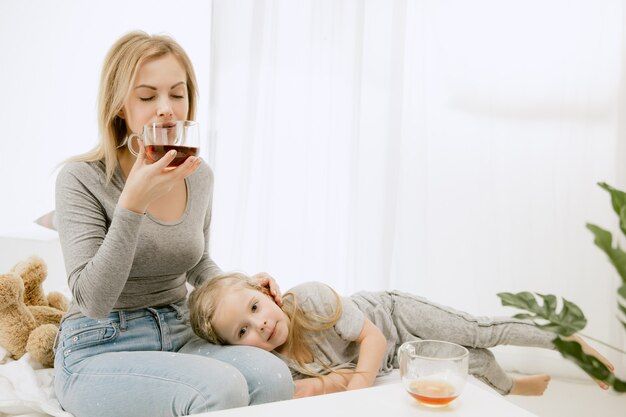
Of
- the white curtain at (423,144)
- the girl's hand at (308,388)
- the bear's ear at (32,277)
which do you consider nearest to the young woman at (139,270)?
the girl's hand at (308,388)

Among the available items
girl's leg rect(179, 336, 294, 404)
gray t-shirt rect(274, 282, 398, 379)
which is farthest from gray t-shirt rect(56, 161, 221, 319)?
gray t-shirt rect(274, 282, 398, 379)

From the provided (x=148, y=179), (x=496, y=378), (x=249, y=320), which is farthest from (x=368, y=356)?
(x=148, y=179)

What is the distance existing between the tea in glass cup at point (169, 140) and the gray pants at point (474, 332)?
0.89m

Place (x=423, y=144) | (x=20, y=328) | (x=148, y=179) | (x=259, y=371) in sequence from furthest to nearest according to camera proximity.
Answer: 1. (x=423, y=144)
2. (x=20, y=328)
3. (x=259, y=371)
4. (x=148, y=179)

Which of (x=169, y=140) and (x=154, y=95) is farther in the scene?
(x=154, y=95)

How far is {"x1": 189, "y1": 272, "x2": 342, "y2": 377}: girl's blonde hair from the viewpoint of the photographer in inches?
64.5

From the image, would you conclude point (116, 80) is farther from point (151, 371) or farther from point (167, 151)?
point (151, 371)

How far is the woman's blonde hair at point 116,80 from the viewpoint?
5.21 feet

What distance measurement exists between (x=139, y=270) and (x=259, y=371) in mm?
412

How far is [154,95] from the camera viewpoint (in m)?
1.61

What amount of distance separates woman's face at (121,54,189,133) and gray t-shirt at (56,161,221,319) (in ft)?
0.53

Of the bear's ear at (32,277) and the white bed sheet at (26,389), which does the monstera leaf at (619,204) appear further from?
the bear's ear at (32,277)

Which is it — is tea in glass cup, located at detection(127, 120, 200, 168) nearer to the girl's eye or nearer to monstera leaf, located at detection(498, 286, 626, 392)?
the girl's eye

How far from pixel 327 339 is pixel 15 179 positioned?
200 cm
